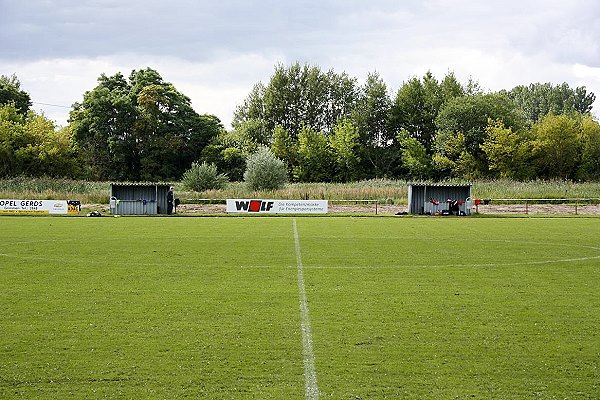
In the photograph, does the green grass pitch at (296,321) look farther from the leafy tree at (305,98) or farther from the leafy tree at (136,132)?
the leafy tree at (305,98)

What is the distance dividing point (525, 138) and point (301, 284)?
72292mm

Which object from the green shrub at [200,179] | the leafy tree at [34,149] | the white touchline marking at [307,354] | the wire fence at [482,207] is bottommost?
the white touchline marking at [307,354]

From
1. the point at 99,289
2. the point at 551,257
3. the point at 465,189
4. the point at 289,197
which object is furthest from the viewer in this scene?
the point at 289,197

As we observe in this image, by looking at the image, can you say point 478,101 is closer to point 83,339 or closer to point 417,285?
point 417,285

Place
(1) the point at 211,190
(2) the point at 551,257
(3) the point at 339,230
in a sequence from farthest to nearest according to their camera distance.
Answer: (1) the point at 211,190 → (3) the point at 339,230 → (2) the point at 551,257

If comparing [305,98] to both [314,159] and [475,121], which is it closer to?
[314,159]

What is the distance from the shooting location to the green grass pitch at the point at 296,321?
873 cm

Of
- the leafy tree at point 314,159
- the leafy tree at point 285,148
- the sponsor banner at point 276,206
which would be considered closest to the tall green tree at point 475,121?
the leafy tree at point 314,159

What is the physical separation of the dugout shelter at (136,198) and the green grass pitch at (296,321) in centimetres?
2119

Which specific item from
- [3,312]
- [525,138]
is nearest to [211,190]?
[525,138]

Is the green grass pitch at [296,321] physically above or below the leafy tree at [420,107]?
below

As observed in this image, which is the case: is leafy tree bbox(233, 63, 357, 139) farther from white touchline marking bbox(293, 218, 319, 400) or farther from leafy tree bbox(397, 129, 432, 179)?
white touchline marking bbox(293, 218, 319, 400)

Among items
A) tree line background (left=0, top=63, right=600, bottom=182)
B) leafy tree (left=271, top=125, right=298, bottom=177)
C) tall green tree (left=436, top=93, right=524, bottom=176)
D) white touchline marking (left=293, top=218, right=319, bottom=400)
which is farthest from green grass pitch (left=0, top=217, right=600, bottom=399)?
leafy tree (left=271, top=125, right=298, bottom=177)

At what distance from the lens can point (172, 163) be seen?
91.1 metres
